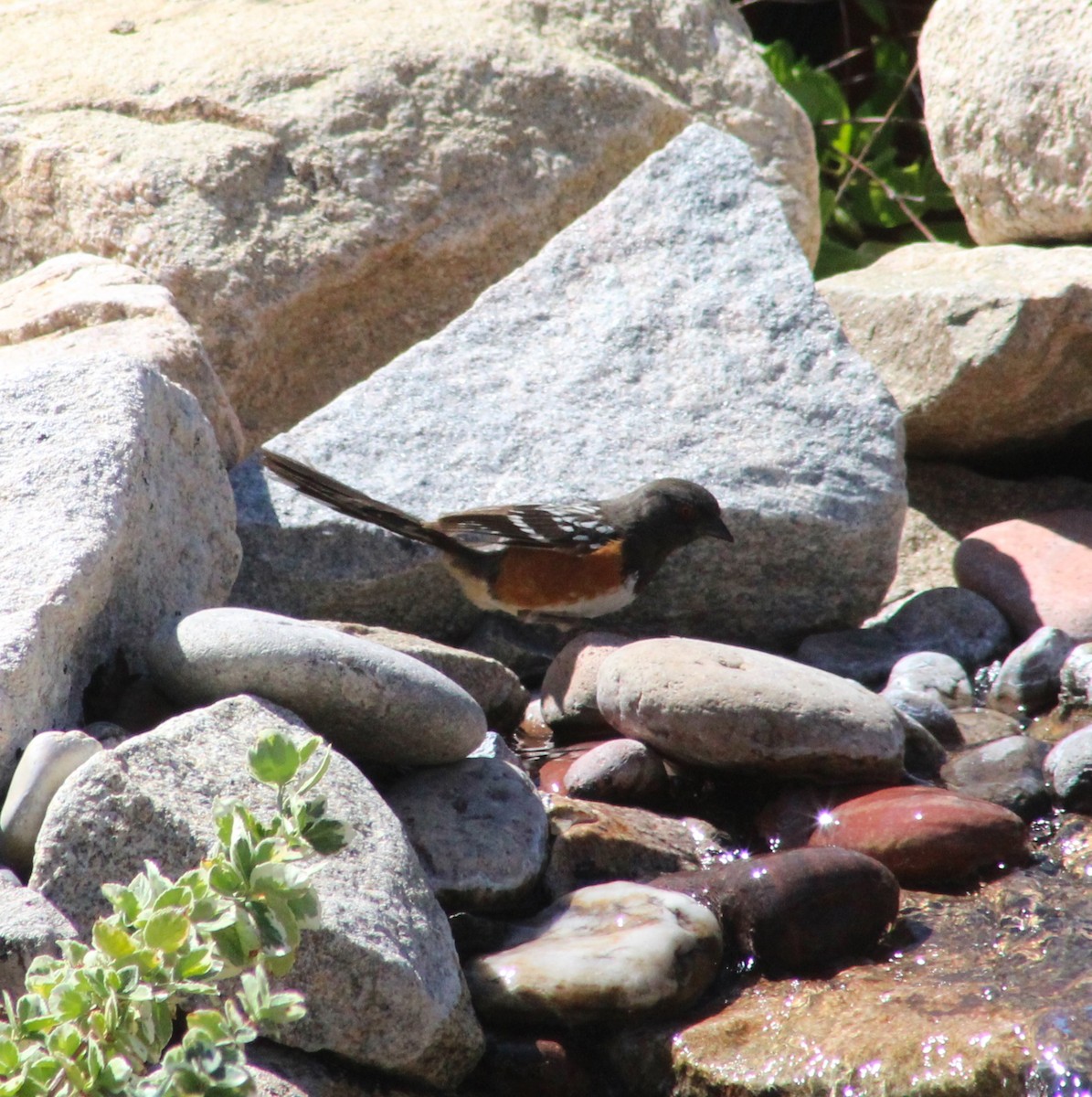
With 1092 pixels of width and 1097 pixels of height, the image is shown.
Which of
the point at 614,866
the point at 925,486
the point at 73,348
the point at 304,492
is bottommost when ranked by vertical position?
the point at 925,486

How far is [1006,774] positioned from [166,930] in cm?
236

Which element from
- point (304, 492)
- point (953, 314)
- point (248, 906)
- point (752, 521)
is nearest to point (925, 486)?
point (953, 314)

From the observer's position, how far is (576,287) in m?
4.90

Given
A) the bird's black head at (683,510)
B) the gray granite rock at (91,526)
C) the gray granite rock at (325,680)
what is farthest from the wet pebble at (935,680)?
the gray granite rock at (91,526)

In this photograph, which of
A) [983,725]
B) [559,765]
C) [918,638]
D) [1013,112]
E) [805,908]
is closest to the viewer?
[805,908]

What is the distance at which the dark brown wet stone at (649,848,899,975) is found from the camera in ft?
8.81

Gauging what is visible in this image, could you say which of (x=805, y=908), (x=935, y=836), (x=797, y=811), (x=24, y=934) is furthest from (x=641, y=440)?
(x=24, y=934)

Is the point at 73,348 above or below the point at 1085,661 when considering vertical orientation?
above

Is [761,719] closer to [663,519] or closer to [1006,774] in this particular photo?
[1006,774]

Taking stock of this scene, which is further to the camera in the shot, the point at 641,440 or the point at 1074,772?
the point at 641,440

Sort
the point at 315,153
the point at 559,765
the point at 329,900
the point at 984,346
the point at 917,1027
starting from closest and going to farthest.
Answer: the point at 329,900
the point at 917,1027
the point at 559,765
the point at 984,346
the point at 315,153

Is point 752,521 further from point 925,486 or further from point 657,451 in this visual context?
point 925,486

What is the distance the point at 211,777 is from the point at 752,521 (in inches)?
87.8

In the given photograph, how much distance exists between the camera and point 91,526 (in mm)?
2938
